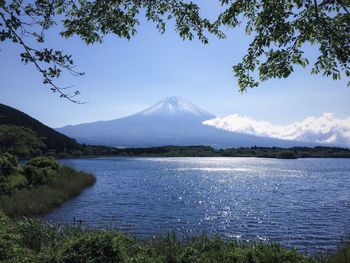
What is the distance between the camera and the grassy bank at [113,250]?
36.2ft

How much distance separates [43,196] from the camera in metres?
35.4

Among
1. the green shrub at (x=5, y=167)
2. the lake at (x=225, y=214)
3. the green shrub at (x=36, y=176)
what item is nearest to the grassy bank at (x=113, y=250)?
the lake at (x=225, y=214)

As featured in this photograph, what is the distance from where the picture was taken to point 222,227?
29.0m

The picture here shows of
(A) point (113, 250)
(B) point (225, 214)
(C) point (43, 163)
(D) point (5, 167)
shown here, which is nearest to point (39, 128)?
(C) point (43, 163)

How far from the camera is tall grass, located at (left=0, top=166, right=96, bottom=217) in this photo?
2970 cm

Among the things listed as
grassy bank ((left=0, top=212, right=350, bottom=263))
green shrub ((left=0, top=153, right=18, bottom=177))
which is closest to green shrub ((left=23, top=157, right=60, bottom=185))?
green shrub ((left=0, top=153, right=18, bottom=177))

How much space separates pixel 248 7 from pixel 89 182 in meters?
51.3

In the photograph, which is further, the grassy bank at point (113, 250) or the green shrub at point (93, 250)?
the grassy bank at point (113, 250)

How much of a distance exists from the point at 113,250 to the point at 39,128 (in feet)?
482

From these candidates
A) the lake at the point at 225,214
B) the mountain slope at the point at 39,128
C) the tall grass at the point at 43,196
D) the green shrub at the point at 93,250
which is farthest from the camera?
the mountain slope at the point at 39,128

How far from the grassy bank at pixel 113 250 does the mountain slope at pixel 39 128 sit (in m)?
111

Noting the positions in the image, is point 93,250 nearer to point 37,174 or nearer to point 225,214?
point 225,214

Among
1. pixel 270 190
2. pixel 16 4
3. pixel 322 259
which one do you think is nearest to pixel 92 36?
pixel 16 4

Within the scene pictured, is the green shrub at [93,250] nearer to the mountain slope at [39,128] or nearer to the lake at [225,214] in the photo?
the lake at [225,214]
